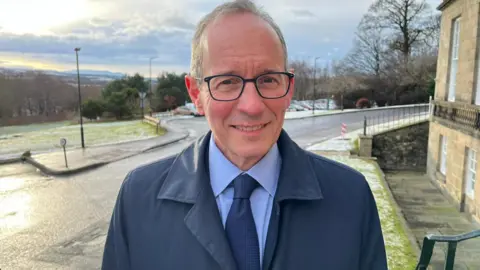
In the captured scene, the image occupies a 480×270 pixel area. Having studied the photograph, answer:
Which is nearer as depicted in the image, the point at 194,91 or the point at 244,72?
the point at 244,72

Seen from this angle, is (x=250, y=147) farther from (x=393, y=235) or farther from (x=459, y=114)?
(x=459, y=114)

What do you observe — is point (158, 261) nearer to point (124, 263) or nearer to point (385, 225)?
point (124, 263)

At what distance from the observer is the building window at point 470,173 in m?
13.3

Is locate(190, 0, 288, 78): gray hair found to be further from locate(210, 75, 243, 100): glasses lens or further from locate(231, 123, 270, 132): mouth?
locate(231, 123, 270, 132): mouth

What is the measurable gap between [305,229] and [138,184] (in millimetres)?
835

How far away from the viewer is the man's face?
167 centimetres

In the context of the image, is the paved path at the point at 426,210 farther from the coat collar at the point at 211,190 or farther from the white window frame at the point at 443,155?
the coat collar at the point at 211,190

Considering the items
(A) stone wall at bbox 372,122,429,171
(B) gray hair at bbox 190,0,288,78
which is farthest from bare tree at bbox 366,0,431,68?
(B) gray hair at bbox 190,0,288,78

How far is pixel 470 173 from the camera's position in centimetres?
1359

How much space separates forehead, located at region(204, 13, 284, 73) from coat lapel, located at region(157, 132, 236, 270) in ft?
1.61

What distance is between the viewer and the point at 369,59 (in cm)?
5488

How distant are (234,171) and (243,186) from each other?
0.09m

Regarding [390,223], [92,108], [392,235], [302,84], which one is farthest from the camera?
[302,84]

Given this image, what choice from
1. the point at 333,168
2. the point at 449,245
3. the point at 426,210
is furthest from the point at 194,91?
the point at 426,210
